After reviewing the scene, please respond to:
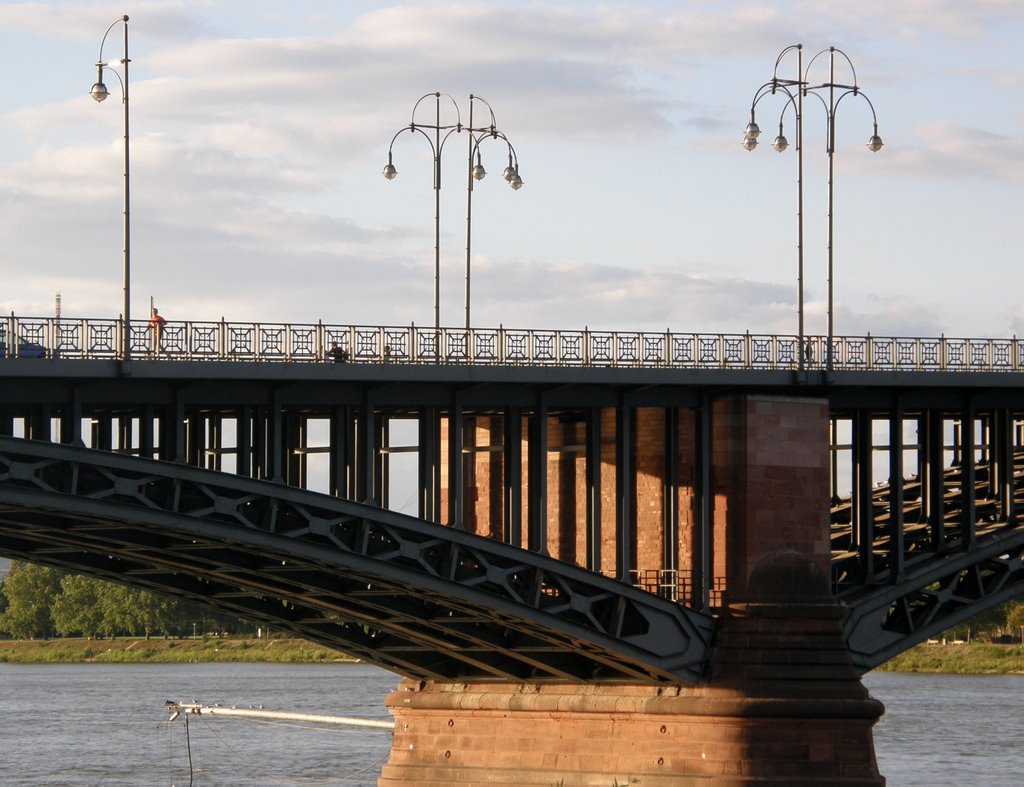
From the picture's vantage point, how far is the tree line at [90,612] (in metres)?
143

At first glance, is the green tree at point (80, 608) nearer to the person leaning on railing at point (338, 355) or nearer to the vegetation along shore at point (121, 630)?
the vegetation along shore at point (121, 630)

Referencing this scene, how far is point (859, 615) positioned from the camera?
46969mm

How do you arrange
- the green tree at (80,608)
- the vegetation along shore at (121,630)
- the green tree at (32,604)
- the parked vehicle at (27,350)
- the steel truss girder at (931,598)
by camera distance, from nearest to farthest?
1. the parked vehicle at (27,350)
2. the steel truss girder at (931,598)
3. the vegetation along shore at (121,630)
4. the green tree at (80,608)
5. the green tree at (32,604)

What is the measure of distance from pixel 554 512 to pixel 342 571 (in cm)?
679

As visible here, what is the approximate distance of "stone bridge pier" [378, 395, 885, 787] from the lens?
44.6 m

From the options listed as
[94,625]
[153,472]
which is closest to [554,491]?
[153,472]

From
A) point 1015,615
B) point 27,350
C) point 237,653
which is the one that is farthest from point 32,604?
point 27,350

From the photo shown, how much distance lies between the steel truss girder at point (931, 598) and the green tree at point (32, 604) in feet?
351

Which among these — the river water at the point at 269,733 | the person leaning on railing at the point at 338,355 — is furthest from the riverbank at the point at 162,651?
the person leaning on railing at the point at 338,355

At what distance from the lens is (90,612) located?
145625mm

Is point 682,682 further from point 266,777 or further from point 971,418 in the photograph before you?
point 266,777

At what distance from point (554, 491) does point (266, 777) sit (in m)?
19.2

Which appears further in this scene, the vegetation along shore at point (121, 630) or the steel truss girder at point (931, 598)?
the vegetation along shore at point (121, 630)

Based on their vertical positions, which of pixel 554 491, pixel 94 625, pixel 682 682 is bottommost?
pixel 94 625
